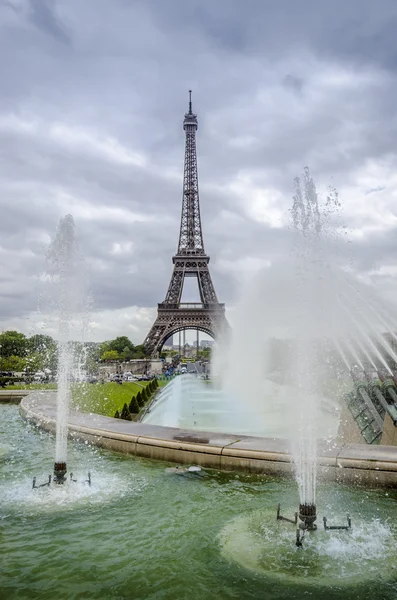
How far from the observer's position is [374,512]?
949 centimetres

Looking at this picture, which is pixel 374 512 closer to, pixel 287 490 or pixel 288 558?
pixel 287 490

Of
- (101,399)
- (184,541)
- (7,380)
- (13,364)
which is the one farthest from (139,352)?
(184,541)

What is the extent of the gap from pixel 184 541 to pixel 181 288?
9248 cm

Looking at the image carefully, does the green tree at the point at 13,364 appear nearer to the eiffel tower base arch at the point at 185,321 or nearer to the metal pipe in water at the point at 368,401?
the eiffel tower base arch at the point at 185,321

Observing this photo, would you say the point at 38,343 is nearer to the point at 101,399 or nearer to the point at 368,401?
the point at 101,399

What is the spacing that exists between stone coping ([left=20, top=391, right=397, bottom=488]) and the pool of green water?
37 cm

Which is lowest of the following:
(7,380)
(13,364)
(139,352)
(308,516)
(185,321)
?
(308,516)

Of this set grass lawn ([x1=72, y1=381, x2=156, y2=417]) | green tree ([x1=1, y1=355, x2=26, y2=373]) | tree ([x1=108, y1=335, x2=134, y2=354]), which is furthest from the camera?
tree ([x1=108, y1=335, x2=134, y2=354])

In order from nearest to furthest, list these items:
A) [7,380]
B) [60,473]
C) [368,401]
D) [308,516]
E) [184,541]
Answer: [184,541] < [308,516] < [60,473] < [368,401] < [7,380]

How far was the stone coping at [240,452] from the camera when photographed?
11.1 metres

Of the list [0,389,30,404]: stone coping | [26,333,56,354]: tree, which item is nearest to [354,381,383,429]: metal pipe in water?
[0,389,30,404]: stone coping

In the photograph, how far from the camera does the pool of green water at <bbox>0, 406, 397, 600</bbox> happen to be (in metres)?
6.73

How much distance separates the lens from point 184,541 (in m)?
8.30

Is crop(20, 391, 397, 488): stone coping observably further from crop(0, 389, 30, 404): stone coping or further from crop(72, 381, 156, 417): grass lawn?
crop(0, 389, 30, 404): stone coping
